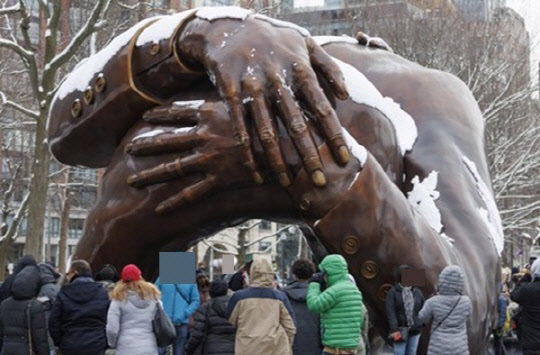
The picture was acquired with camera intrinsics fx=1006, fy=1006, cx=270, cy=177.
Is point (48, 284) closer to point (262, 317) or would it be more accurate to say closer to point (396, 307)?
point (262, 317)

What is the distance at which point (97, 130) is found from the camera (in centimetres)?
617

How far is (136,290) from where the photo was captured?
6.41m

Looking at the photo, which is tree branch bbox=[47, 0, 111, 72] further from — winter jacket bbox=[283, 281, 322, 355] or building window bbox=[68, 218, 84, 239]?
building window bbox=[68, 218, 84, 239]

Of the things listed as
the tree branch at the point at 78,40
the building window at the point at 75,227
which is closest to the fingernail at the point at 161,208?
the tree branch at the point at 78,40

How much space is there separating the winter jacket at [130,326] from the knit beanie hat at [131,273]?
539 millimetres

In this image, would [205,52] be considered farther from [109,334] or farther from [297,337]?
[297,337]

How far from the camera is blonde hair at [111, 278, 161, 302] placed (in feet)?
20.7

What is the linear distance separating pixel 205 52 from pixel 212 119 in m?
0.37

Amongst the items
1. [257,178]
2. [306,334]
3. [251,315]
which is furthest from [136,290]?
[306,334]

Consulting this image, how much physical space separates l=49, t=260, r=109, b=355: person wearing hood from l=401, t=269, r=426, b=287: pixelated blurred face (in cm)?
232

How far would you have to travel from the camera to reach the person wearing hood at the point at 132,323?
6727 mm

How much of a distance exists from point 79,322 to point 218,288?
127 cm

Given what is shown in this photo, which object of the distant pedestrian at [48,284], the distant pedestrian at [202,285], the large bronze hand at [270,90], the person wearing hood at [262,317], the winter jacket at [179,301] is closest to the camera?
the large bronze hand at [270,90]

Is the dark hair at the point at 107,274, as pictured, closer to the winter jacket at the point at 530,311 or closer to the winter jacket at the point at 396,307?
the winter jacket at the point at 396,307
